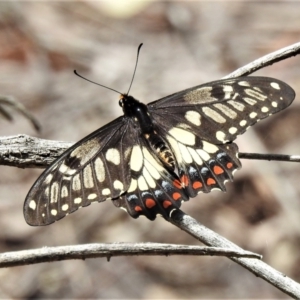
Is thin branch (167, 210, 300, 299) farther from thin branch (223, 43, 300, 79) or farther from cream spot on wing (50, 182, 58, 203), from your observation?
thin branch (223, 43, 300, 79)

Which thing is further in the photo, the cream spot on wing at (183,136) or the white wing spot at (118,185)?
the cream spot on wing at (183,136)

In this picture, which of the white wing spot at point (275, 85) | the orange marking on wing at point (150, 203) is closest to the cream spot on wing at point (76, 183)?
the orange marking on wing at point (150, 203)

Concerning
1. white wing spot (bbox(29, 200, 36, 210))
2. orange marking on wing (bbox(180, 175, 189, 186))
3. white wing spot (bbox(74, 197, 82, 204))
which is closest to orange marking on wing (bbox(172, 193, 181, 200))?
orange marking on wing (bbox(180, 175, 189, 186))

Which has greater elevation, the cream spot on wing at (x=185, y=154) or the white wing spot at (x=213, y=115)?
the white wing spot at (x=213, y=115)

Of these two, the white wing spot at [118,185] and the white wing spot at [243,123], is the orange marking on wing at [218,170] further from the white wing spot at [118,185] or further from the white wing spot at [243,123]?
the white wing spot at [118,185]

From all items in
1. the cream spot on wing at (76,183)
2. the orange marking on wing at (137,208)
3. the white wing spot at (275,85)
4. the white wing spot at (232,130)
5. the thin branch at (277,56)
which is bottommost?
the orange marking on wing at (137,208)

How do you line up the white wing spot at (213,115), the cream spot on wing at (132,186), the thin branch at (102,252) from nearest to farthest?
the thin branch at (102,252) → the cream spot on wing at (132,186) → the white wing spot at (213,115)

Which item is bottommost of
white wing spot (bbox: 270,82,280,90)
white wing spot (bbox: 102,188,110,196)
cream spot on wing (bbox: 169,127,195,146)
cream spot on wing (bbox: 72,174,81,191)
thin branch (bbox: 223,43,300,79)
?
white wing spot (bbox: 102,188,110,196)

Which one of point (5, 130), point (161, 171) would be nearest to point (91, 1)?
point (5, 130)

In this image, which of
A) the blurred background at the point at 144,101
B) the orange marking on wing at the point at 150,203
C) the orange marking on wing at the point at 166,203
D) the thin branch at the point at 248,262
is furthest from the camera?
the blurred background at the point at 144,101
